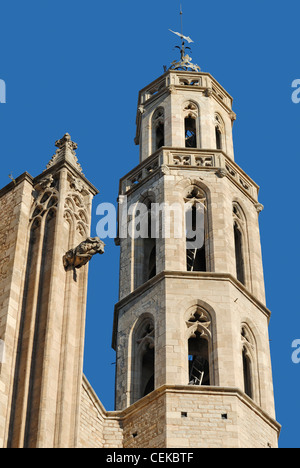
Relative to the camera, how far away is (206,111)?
43.0m

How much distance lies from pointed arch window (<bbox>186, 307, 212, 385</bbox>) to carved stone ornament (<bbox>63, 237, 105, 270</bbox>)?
280 inches

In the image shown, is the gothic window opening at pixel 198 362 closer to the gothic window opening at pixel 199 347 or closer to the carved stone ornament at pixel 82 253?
the gothic window opening at pixel 199 347

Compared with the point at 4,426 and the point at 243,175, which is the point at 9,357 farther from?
the point at 243,175

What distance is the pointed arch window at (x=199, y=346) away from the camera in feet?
116

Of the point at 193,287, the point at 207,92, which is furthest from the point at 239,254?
the point at 207,92

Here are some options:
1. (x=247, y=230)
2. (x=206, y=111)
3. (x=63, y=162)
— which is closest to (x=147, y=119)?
(x=206, y=111)

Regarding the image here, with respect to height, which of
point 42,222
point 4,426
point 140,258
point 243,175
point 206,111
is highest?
point 206,111

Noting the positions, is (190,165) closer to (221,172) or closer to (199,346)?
(221,172)

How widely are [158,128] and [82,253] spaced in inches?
610

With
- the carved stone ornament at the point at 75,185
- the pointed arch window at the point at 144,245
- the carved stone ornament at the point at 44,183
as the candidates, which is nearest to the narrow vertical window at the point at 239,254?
the pointed arch window at the point at 144,245

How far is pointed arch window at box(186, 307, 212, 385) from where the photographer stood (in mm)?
35312

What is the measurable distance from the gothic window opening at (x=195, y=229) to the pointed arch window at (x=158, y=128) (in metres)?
4.07

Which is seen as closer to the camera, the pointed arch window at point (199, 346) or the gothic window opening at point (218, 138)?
the pointed arch window at point (199, 346)

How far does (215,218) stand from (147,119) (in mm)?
6530
